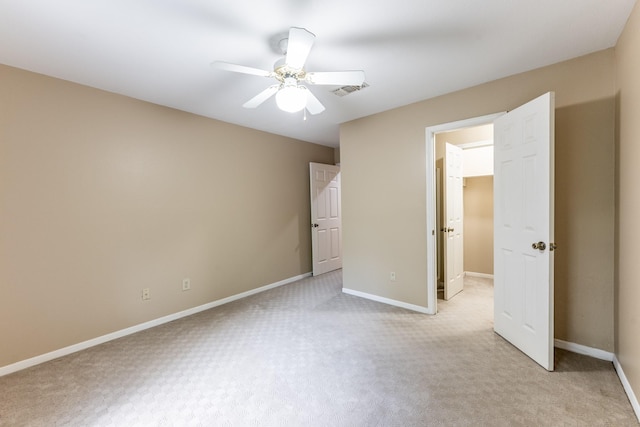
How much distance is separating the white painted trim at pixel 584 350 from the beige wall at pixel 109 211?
344 centimetres

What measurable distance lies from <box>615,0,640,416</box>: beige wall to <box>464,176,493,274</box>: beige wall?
7.97 ft

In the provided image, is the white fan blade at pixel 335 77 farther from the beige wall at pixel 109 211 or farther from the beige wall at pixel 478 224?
the beige wall at pixel 478 224

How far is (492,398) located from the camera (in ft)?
5.82

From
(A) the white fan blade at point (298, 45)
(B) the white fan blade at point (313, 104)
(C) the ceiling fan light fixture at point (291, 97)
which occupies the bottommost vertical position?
(C) the ceiling fan light fixture at point (291, 97)

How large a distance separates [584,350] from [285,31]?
10.9 feet

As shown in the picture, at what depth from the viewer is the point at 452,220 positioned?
369cm

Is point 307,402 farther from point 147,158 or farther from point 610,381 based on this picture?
point 147,158

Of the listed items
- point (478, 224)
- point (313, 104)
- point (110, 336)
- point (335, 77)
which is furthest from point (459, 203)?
point (110, 336)

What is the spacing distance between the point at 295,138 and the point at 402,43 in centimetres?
288

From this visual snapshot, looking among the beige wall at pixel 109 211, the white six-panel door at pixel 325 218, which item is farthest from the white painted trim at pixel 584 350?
the beige wall at pixel 109 211

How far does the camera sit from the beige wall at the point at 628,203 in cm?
166

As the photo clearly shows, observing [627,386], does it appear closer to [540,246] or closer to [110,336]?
[540,246]

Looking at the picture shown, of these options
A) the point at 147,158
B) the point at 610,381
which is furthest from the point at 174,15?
the point at 610,381

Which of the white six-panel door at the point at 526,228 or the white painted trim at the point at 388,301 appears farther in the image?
the white painted trim at the point at 388,301
